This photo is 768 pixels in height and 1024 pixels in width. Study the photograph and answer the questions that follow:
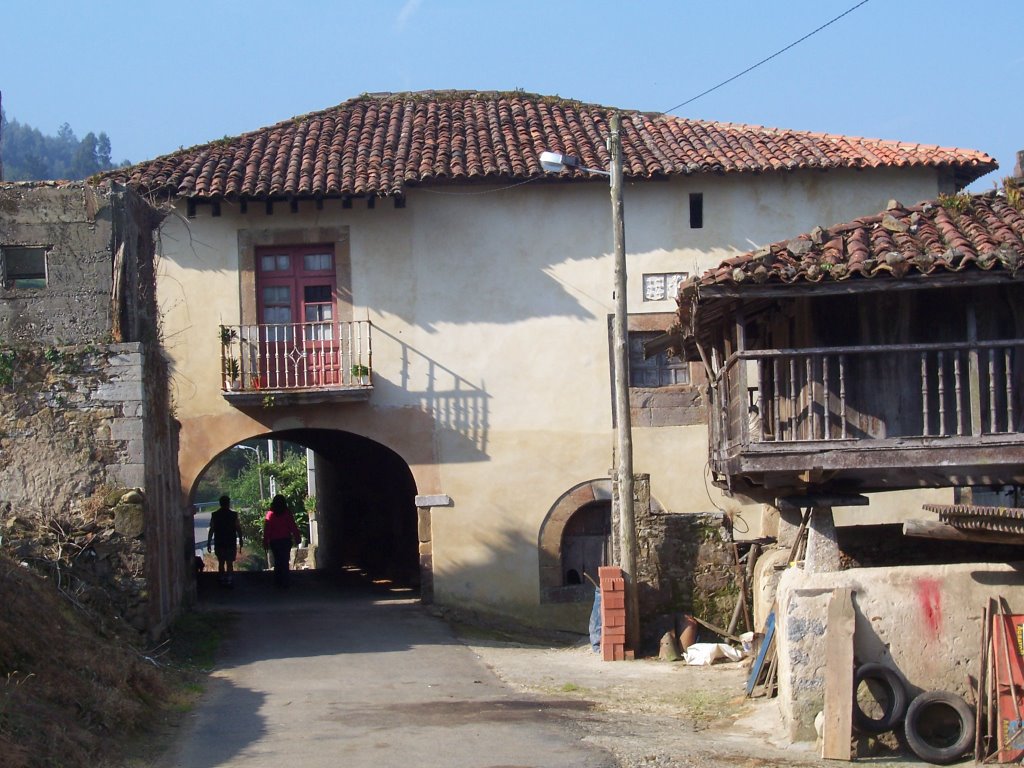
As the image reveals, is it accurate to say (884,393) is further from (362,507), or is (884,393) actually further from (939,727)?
(362,507)

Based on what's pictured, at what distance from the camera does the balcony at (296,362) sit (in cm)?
1920

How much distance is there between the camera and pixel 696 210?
20.2m

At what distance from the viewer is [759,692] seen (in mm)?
12320

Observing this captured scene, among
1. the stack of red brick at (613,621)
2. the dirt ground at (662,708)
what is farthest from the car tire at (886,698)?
the stack of red brick at (613,621)

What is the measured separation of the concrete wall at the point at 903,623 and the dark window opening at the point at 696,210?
33.8ft

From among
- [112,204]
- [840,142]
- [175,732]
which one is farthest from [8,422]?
[840,142]

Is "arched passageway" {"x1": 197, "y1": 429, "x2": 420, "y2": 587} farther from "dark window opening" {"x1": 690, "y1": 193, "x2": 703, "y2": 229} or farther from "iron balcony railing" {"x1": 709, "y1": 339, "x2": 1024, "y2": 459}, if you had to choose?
"iron balcony railing" {"x1": 709, "y1": 339, "x2": 1024, "y2": 459}

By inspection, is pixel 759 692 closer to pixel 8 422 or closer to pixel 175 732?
pixel 175 732

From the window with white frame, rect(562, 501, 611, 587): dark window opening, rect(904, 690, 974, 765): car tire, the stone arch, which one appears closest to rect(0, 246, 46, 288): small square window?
the stone arch

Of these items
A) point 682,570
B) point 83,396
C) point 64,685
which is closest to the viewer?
point 64,685

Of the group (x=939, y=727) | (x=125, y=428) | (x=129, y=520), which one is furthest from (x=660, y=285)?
(x=939, y=727)

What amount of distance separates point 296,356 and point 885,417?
1047cm

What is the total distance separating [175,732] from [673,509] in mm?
10388

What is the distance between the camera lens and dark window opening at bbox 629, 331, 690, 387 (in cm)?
2011
